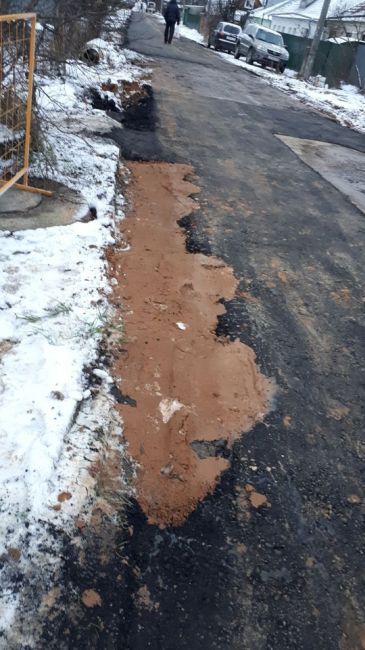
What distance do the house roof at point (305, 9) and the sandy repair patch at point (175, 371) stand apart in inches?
1578

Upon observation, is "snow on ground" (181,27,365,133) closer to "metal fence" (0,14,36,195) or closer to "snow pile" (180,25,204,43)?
"metal fence" (0,14,36,195)

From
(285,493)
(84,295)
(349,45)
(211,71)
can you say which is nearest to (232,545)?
(285,493)

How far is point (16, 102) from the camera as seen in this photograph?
580 cm

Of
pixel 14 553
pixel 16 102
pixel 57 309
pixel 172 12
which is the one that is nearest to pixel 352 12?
pixel 172 12

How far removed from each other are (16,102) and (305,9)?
5283 cm

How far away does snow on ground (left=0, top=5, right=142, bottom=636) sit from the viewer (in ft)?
8.34

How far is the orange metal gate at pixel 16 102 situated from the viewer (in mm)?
5266

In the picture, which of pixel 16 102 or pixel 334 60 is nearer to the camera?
pixel 16 102

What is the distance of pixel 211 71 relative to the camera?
20.4 m

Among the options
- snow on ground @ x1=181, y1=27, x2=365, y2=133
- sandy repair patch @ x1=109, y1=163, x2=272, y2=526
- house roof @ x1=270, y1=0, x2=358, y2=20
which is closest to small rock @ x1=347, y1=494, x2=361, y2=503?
sandy repair patch @ x1=109, y1=163, x2=272, y2=526

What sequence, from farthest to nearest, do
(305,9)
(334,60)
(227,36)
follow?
(305,9) → (227,36) → (334,60)

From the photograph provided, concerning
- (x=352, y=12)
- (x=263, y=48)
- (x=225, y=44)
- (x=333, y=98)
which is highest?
(x=352, y=12)

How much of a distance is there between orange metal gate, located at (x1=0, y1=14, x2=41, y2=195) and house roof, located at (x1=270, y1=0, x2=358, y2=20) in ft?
128

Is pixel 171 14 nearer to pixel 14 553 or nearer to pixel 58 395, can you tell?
pixel 58 395
